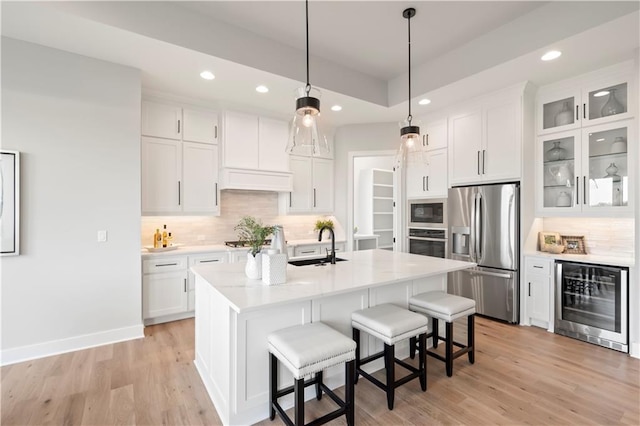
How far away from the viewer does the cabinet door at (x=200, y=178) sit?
4.00m

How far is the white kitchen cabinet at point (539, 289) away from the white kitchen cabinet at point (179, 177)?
410 cm

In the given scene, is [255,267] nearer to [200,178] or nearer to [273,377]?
[273,377]

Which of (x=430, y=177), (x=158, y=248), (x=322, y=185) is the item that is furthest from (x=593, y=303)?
(x=158, y=248)

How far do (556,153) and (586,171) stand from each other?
0.37 metres

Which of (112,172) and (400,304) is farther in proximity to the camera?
(112,172)

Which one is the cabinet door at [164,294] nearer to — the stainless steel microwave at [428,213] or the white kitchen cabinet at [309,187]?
the white kitchen cabinet at [309,187]

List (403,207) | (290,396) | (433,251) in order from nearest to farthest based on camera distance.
→ (290,396), (433,251), (403,207)

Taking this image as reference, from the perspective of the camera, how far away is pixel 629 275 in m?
2.87

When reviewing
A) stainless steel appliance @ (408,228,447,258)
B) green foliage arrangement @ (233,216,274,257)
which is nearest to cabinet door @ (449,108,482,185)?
stainless steel appliance @ (408,228,447,258)

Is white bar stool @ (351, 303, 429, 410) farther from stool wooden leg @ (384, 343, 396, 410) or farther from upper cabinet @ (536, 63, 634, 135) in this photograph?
upper cabinet @ (536, 63, 634, 135)

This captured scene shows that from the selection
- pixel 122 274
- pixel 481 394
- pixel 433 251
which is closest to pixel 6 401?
pixel 122 274

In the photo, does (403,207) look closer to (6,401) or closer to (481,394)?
(481,394)

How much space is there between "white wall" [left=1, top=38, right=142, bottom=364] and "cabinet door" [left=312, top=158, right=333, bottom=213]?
2752 mm

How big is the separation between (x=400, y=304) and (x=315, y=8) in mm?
2788
